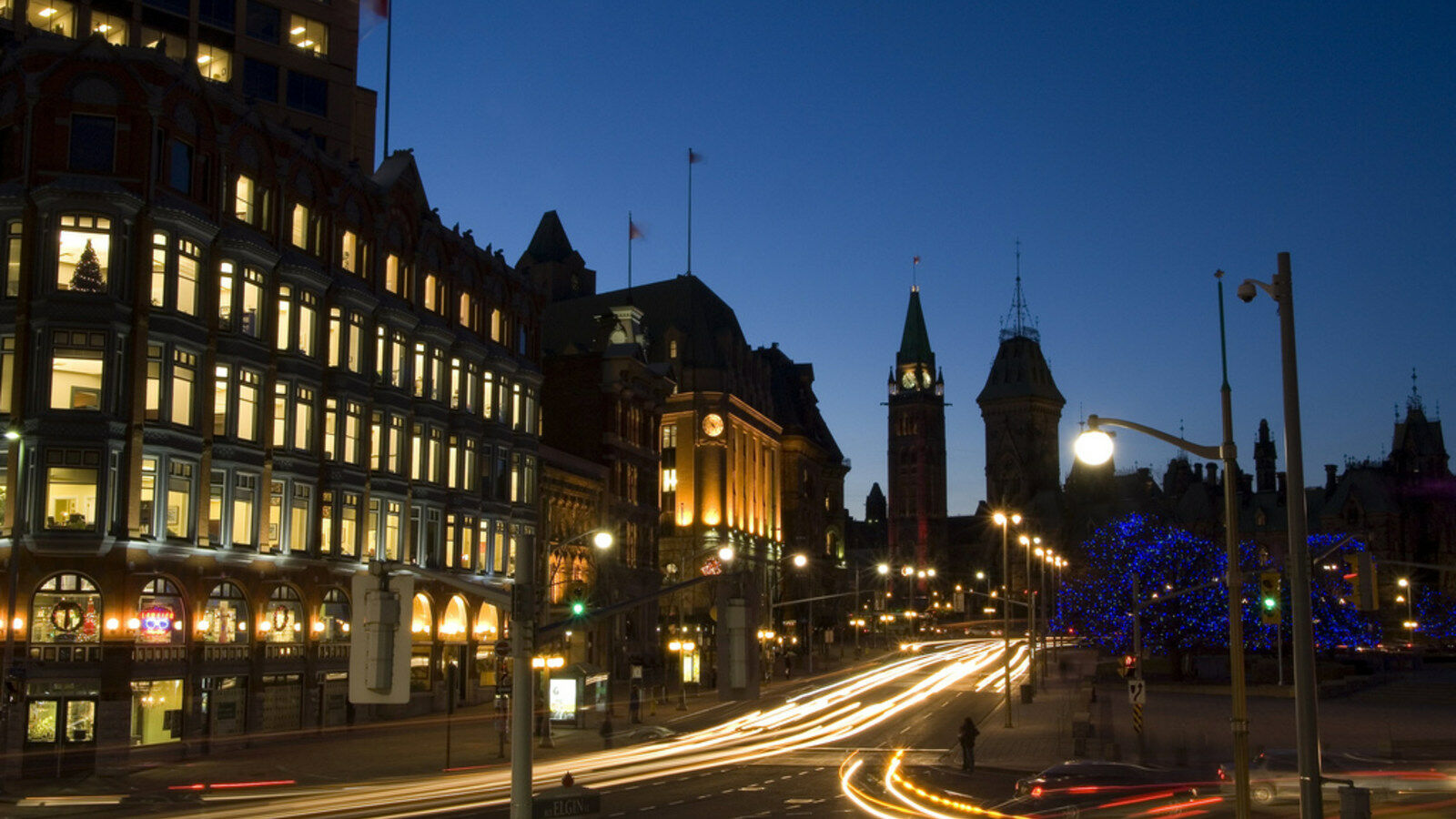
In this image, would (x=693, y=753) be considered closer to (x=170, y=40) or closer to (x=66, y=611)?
(x=66, y=611)

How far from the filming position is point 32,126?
45562mm

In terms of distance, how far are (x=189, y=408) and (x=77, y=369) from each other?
4.24m

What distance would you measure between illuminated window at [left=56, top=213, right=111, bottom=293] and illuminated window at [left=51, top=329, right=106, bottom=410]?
1.56 metres

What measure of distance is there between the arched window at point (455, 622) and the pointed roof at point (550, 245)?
6577cm

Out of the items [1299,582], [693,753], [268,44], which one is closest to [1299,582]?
[1299,582]

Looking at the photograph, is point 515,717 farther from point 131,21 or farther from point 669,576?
point 669,576

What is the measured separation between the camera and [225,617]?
5088 centimetres

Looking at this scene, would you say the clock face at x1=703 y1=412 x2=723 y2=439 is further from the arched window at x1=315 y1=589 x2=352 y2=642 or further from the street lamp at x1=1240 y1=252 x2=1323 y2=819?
the street lamp at x1=1240 y1=252 x2=1323 y2=819

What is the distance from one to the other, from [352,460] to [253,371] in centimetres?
779

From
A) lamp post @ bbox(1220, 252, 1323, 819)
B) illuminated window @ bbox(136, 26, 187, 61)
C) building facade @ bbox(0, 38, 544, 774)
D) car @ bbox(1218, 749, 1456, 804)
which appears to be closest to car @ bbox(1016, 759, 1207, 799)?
car @ bbox(1218, 749, 1456, 804)

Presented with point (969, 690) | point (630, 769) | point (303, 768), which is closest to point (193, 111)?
point (303, 768)

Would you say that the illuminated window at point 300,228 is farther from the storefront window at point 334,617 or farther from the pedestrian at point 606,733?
the pedestrian at point 606,733

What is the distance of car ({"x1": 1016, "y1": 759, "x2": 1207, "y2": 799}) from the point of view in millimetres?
33188

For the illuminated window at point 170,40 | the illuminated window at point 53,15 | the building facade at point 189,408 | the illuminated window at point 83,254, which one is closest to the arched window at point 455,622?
the building facade at point 189,408
